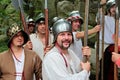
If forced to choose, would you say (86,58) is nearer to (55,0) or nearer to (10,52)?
(10,52)

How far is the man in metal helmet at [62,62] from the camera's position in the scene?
3676 millimetres

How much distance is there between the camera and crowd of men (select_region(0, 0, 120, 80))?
3727mm

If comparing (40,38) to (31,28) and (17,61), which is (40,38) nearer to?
(17,61)

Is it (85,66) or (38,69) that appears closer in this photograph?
(85,66)

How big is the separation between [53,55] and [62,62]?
0.40 ft

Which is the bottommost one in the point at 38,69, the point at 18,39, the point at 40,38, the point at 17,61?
the point at 38,69

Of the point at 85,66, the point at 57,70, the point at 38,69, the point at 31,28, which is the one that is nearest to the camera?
the point at 57,70

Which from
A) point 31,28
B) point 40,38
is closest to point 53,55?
point 40,38

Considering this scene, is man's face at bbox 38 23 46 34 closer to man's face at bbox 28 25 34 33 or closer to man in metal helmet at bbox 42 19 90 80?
man's face at bbox 28 25 34 33

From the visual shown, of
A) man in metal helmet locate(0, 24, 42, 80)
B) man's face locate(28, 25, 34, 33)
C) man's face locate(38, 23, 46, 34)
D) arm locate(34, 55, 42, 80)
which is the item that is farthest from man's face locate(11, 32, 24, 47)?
man's face locate(28, 25, 34, 33)

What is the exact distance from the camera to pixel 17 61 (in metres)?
4.49

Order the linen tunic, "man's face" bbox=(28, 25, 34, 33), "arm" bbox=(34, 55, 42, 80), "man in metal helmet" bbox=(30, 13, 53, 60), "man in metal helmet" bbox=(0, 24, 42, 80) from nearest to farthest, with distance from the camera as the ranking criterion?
the linen tunic, "man in metal helmet" bbox=(0, 24, 42, 80), "arm" bbox=(34, 55, 42, 80), "man in metal helmet" bbox=(30, 13, 53, 60), "man's face" bbox=(28, 25, 34, 33)

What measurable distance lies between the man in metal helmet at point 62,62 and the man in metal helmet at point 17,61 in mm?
708

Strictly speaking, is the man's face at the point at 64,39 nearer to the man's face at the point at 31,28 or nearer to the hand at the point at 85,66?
the hand at the point at 85,66
